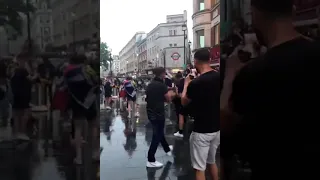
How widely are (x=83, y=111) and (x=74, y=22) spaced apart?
2.08ft

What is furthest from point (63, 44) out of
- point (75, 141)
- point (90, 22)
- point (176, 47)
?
point (176, 47)

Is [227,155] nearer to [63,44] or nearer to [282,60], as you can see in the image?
[282,60]

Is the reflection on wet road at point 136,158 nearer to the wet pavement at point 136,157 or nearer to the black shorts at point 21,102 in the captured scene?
the wet pavement at point 136,157

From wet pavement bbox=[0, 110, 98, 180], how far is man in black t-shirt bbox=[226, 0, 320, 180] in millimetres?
1160

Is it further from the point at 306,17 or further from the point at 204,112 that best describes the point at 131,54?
the point at 306,17

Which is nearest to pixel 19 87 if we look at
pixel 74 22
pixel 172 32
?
pixel 74 22

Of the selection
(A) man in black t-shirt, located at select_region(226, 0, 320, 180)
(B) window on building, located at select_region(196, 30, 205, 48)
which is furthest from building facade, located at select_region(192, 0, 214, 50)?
(A) man in black t-shirt, located at select_region(226, 0, 320, 180)

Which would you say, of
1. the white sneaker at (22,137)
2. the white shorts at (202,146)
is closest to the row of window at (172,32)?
the white shorts at (202,146)

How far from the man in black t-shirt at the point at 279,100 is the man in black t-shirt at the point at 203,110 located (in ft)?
5.42

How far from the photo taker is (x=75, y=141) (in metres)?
2.31

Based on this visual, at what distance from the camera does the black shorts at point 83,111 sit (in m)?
2.26

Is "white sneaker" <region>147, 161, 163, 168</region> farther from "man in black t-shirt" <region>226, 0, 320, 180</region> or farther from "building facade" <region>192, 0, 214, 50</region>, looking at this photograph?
"building facade" <region>192, 0, 214, 50</region>

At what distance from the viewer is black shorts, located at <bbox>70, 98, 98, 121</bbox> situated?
2.26 m

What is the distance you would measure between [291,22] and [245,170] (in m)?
0.87
